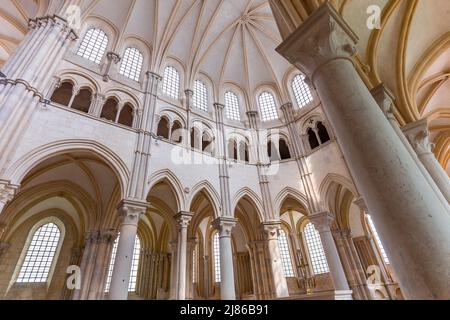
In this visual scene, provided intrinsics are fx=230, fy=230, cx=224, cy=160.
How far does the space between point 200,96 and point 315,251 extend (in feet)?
43.1

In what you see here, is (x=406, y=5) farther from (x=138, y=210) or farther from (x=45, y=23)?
(x=45, y=23)

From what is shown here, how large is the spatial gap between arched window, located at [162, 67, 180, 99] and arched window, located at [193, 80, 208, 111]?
1.27 metres

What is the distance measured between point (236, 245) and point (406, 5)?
16321 millimetres

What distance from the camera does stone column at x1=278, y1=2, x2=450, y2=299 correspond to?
83.1 inches

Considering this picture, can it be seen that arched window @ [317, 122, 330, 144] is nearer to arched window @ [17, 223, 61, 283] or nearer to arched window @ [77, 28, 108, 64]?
arched window @ [77, 28, 108, 64]

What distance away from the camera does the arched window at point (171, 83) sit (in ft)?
44.5

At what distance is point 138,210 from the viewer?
8602 mm

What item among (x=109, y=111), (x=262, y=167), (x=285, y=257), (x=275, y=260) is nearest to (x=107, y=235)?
(x=109, y=111)

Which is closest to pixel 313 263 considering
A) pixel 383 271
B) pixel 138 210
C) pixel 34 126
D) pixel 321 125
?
pixel 383 271

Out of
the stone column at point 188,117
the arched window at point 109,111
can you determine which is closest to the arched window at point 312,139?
the stone column at point 188,117

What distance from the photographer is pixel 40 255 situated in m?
13.2

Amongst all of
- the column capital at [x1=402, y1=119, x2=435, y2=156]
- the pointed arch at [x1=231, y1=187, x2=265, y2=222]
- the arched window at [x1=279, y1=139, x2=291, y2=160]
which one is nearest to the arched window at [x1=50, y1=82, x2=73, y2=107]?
the pointed arch at [x1=231, y1=187, x2=265, y2=222]

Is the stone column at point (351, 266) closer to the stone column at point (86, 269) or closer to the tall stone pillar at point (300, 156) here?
the tall stone pillar at point (300, 156)

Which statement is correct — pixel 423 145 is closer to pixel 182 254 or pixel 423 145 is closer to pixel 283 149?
pixel 283 149
